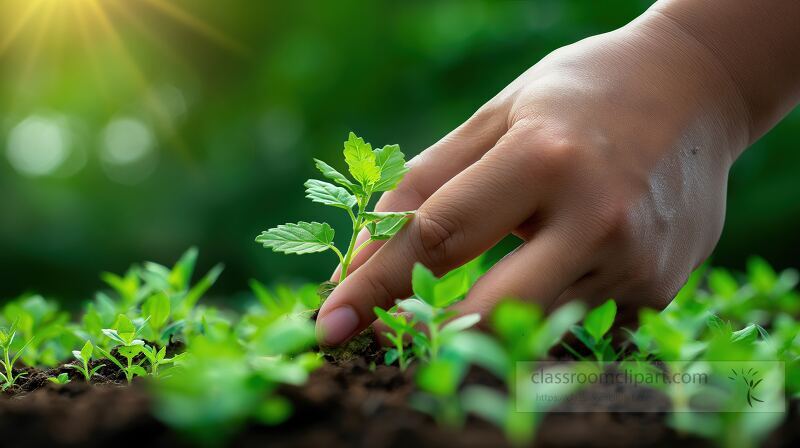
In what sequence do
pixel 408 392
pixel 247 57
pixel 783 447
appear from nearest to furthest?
pixel 783 447 < pixel 408 392 < pixel 247 57

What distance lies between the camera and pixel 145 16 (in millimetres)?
6711

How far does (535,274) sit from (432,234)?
8.6 inches

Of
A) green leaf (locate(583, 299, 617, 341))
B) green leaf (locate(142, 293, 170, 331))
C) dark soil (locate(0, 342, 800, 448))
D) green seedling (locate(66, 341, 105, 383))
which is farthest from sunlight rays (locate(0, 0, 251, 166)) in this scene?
dark soil (locate(0, 342, 800, 448))

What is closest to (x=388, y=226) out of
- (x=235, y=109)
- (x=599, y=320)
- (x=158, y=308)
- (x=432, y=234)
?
(x=432, y=234)

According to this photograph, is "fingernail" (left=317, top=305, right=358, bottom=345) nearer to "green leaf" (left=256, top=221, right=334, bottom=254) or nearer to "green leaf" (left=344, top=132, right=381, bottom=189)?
"green leaf" (left=256, top=221, right=334, bottom=254)

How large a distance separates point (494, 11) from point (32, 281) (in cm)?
556

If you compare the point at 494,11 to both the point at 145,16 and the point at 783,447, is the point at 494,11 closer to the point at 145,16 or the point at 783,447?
the point at 145,16

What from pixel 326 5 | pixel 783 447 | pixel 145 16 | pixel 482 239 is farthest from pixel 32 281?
pixel 783 447

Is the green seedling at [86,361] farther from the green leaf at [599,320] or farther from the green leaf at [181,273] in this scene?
the green leaf at [599,320]

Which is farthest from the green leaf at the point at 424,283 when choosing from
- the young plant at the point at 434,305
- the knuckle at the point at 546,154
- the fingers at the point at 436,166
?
the fingers at the point at 436,166

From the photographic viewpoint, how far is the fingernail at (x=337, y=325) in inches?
49.5

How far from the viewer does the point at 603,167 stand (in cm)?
137

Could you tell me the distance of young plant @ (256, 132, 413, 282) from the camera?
1290 millimetres

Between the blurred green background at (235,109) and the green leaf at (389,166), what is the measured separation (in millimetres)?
4262
